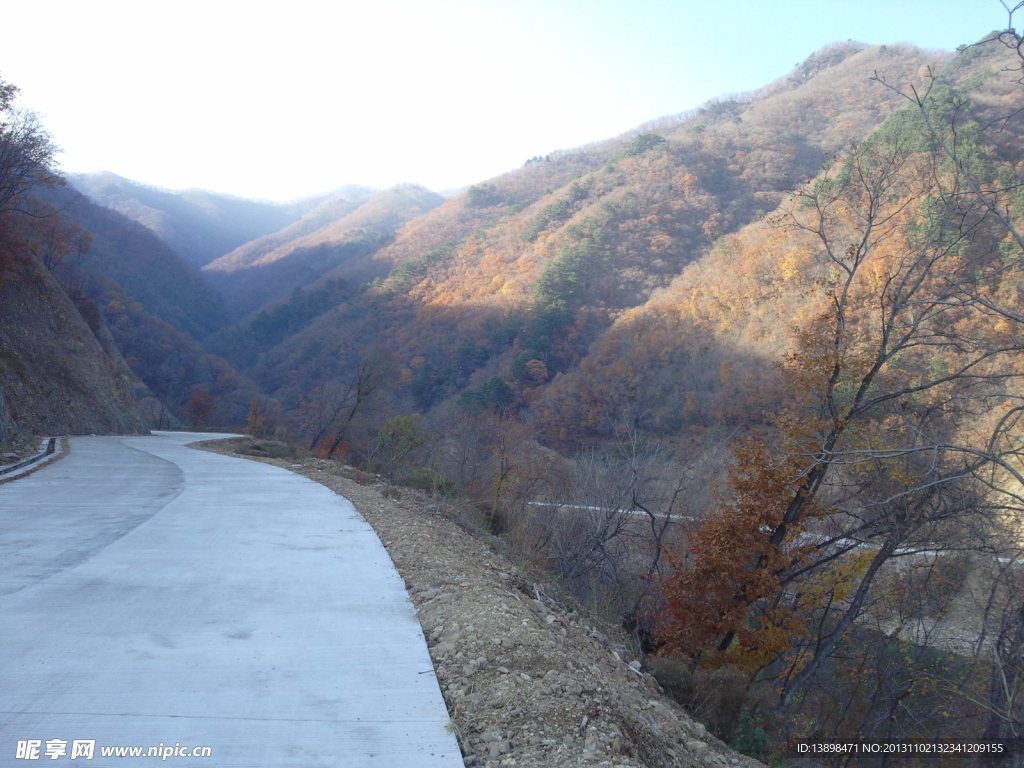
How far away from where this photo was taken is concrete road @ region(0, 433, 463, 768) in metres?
3.35

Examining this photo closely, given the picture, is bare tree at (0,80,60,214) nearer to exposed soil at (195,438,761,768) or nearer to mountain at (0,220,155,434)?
mountain at (0,220,155,434)

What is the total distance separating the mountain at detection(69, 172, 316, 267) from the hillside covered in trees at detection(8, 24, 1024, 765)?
16896 millimetres

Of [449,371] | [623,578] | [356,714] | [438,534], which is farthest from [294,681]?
[449,371]

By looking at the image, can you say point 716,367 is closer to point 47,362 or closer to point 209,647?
point 47,362

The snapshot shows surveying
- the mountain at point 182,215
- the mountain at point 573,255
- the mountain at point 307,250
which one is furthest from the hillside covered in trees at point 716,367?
the mountain at point 182,215

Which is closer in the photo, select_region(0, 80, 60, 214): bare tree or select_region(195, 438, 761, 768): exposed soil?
select_region(195, 438, 761, 768): exposed soil

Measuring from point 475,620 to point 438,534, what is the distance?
377 centimetres

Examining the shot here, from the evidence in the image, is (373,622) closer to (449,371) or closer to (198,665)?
(198,665)

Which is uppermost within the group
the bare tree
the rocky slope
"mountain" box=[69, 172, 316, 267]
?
"mountain" box=[69, 172, 316, 267]

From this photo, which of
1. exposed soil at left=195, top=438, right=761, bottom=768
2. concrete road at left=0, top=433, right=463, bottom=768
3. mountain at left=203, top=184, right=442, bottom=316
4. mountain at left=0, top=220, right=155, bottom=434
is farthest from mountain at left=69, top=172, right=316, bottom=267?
exposed soil at left=195, top=438, right=761, bottom=768

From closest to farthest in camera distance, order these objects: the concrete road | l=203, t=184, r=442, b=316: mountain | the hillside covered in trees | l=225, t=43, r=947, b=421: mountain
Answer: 1. the concrete road
2. the hillside covered in trees
3. l=225, t=43, r=947, b=421: mountain
4. l=203, t=184, r=442, b=316: mountain

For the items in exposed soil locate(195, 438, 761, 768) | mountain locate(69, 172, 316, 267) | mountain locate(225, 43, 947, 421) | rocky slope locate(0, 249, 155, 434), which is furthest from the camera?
mountain locate(69, 172, 316, 267)

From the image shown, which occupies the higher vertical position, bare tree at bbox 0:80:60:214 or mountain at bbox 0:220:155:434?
bare tree at bbox 0:80:60:214

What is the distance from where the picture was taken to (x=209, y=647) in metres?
4.43
